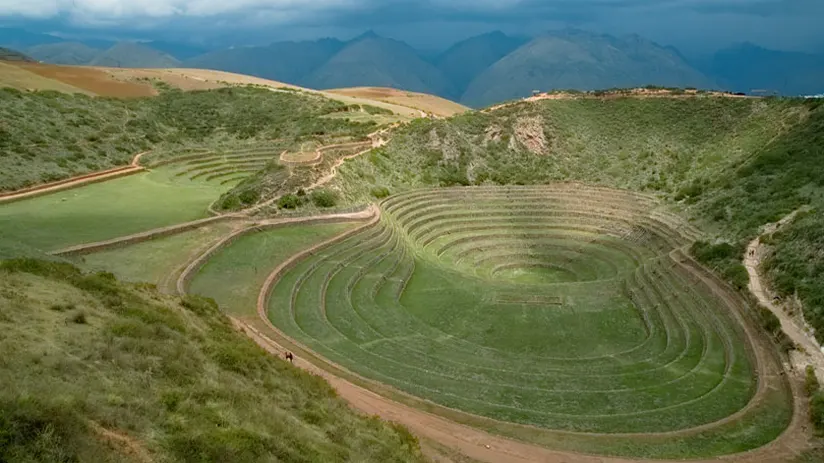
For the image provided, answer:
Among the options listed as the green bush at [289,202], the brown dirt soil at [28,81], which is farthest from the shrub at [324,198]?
the brown dirt soil at [28,81]

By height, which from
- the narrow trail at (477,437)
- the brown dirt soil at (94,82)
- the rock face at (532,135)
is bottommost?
the narrow trail at (477,437)

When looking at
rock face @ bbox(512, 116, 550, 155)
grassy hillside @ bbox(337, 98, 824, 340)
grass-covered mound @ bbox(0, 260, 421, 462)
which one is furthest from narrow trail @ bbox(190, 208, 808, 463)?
rock face @ bbox(512, 116, 550, 155)

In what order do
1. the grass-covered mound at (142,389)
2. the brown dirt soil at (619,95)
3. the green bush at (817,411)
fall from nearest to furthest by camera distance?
the grass-covered mound at (142,389)
the green bush at (817,411)
the brown dirt soil at (619,95)

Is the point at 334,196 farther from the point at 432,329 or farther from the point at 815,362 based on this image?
the point at 815,362

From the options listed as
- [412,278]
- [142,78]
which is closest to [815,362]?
[412,278]

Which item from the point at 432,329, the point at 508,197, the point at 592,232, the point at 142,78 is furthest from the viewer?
the point at 142,78

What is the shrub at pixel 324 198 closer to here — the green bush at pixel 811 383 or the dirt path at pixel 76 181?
the dirt path at pixel 76 181

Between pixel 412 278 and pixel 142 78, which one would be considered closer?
pixel 412 278
